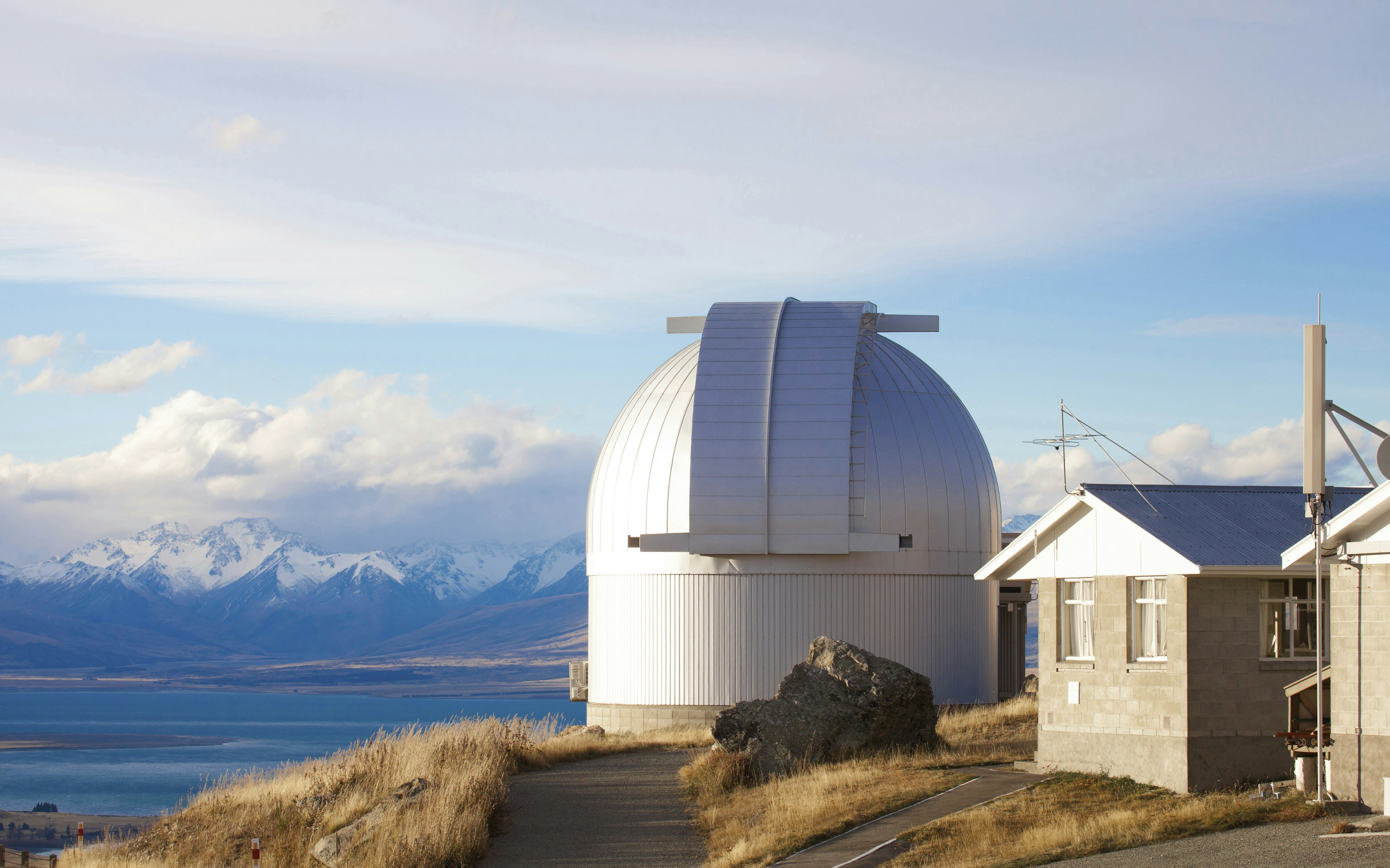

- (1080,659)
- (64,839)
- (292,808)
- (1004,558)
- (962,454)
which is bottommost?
(64,839)

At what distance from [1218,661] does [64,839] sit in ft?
143

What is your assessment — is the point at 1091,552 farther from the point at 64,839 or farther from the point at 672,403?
the point at 64,839

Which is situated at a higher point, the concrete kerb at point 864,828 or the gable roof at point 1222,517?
the gable roof at point 1222,517

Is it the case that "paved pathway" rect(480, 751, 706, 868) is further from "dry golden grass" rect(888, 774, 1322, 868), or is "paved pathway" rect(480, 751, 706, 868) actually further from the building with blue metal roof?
the building with blue metal roof

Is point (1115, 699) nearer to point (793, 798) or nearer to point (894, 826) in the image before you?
point (894, 826)

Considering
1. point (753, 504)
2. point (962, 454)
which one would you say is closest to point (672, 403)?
point (753, 504)

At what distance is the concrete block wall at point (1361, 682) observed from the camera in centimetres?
1645

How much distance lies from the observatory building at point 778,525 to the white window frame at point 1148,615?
Result: 991cm

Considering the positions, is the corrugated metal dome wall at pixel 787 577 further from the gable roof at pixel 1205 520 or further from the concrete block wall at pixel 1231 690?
the concrete block wall at pixel 1231 690

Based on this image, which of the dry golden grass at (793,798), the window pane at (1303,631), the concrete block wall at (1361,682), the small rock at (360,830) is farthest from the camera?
the window pane at (1303,631)

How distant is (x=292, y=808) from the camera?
62.4 ft

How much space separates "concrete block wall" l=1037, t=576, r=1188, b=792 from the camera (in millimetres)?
18922

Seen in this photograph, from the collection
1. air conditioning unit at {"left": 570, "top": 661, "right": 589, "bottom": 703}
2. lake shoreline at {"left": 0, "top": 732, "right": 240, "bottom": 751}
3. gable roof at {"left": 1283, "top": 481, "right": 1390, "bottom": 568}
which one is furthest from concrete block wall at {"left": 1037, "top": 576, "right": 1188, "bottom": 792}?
lake shoreline at {"left": 0, "top": 732, "right": 240, "bottom": 751}

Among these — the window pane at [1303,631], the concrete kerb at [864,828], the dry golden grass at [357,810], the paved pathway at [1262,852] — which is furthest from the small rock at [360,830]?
→ the window pane at [1303,631]
